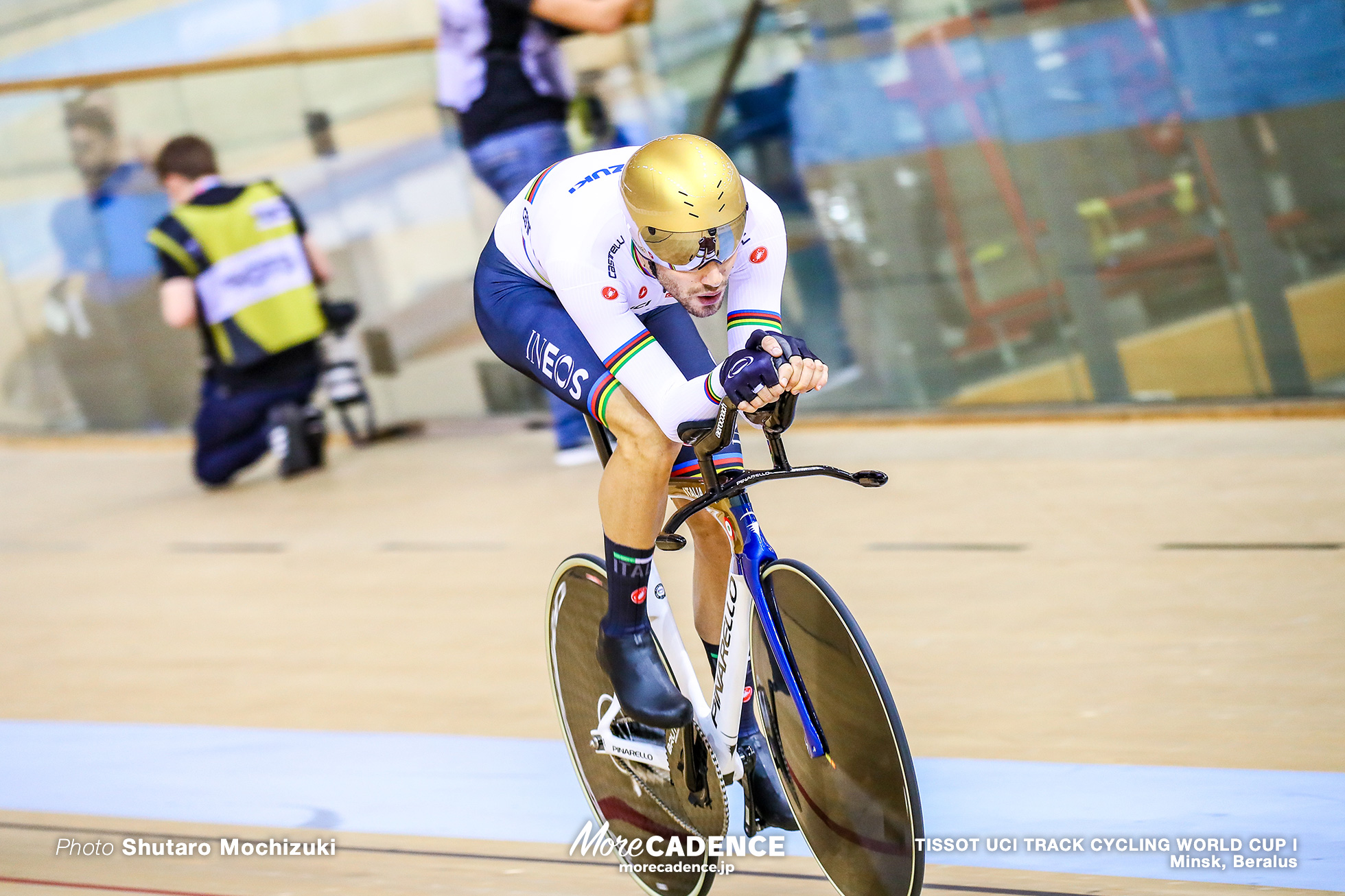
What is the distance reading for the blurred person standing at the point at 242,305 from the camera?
5.09m

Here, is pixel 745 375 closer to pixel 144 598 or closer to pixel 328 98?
pixel 144 598

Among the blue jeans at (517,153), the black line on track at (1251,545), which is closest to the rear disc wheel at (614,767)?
the black line on track at (1251,545)

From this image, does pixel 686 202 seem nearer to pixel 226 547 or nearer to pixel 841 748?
pixel 841 748

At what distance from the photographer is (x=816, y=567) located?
3480 mm

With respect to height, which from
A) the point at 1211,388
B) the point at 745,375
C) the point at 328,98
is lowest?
the point at 1211,388

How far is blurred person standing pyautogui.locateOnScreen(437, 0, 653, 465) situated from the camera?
14.0 ft

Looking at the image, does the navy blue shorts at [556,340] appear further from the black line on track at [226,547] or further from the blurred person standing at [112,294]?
the blurred person standing at [112,294]

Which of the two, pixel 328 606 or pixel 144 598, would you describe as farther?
pixel 144 598

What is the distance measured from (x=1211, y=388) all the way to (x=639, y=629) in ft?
12.1

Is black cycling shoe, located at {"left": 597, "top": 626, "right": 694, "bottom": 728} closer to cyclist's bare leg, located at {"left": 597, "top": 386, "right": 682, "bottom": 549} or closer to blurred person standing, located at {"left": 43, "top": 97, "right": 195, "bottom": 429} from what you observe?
cyclist's bare leg, located at {"left": 597, "top": 386, "right": 682, "bottom": 549}

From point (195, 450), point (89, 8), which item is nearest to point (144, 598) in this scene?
point (195, 450)

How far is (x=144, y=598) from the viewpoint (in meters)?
4.11

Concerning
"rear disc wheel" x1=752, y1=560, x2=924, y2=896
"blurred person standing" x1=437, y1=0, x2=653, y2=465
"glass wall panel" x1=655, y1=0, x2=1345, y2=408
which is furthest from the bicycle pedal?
"glass wall panel" x1=655, y1=0, x2=1345, y2=408

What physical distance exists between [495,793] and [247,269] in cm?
317
